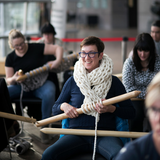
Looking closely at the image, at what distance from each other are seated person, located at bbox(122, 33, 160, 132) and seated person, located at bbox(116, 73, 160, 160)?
1619 mm

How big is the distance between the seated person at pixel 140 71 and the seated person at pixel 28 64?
3.00 ft

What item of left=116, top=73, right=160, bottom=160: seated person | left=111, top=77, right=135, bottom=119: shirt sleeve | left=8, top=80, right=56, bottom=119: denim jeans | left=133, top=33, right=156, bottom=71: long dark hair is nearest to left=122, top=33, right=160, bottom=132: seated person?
left=133, top=33, right=156, bottom=71: long dark hair

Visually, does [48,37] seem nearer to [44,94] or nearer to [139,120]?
[44,94]

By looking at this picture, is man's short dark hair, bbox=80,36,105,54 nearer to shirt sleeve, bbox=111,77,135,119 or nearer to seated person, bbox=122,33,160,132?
shirt sleeve, bbox=111,77,135,119

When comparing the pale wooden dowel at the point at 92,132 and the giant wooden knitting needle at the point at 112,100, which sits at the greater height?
the giant wooden knitting needle at the point at 112,100

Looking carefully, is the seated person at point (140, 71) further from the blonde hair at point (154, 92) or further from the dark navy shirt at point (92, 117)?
the blonde hair at point (154, 92)

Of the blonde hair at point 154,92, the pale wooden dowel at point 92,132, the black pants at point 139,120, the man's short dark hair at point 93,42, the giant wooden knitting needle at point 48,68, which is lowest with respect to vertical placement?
the black pants at point 139,120

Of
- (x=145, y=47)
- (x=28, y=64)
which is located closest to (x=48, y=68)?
(x=28, y=64)

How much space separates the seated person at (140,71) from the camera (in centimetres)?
265

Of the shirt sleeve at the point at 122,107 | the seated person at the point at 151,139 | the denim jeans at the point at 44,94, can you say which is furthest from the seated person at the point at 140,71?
the seated person at the point at 151,139

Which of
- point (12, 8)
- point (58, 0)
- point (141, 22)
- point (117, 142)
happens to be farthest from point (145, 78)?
point (141, 22)

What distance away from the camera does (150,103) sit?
0.96 m

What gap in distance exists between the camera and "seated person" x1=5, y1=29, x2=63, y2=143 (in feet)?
9.92

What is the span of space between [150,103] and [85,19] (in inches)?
789
